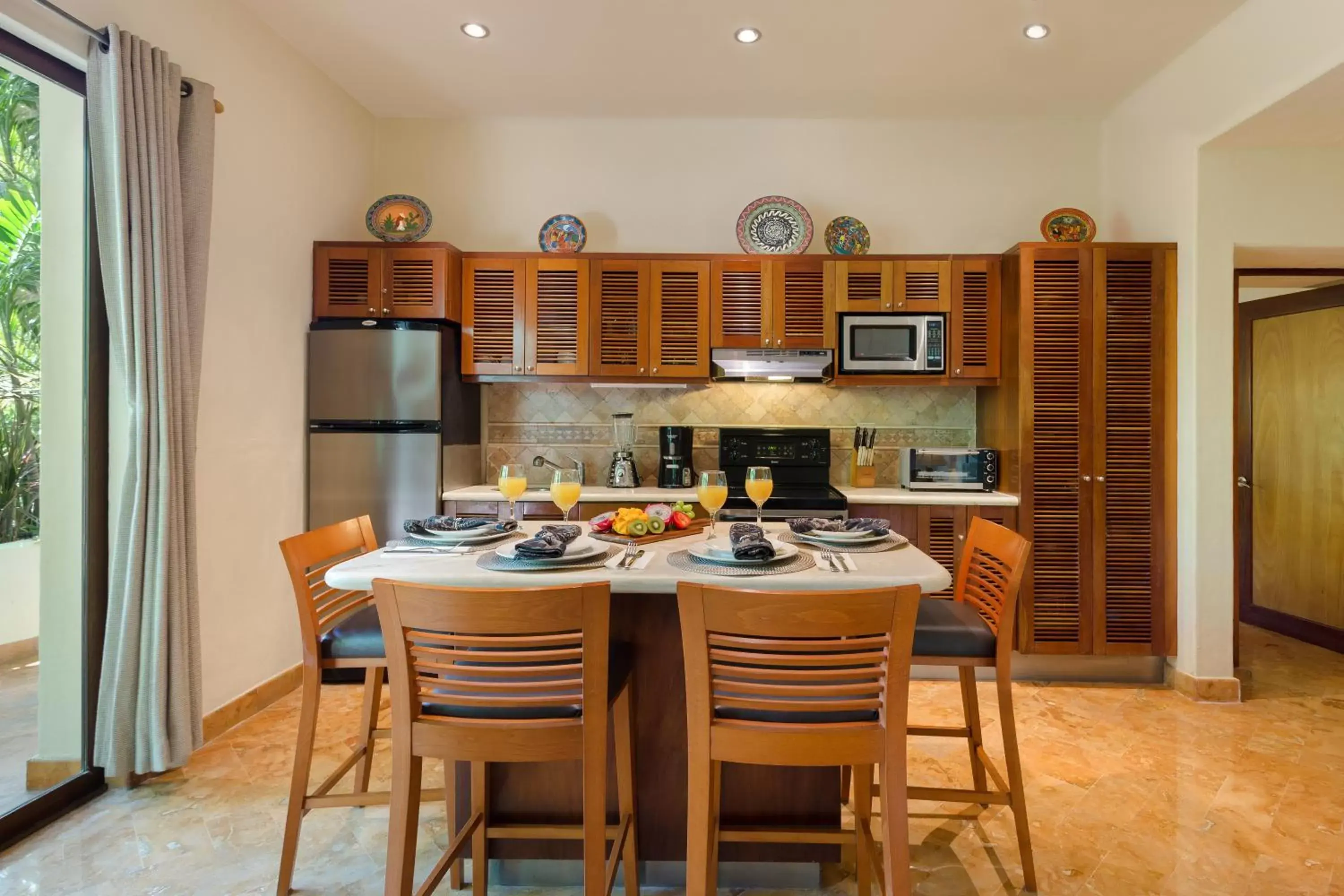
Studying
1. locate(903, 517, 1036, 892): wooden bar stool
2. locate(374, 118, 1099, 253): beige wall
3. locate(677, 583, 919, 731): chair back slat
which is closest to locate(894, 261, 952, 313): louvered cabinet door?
locate(374, 118, 1099, 253): beige wall

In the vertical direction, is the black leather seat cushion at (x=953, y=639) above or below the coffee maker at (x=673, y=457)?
below

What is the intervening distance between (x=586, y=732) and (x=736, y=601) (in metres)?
0.39

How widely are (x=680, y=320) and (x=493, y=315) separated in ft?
3.22

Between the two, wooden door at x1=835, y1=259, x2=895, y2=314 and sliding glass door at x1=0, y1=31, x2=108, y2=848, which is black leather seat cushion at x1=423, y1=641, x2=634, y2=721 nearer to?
sliding glass door at x1=0, y1=31, x2=108, y2=848

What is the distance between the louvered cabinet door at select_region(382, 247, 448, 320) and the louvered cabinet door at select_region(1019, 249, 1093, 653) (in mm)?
2864

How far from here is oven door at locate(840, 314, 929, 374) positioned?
366cm

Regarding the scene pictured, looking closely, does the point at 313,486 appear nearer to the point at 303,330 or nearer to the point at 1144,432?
the point at 303,330

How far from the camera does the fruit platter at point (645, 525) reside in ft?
6.41

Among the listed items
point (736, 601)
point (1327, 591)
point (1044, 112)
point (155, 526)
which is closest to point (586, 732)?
point (736, 601)

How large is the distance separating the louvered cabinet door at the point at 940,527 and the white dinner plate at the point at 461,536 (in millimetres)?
2274

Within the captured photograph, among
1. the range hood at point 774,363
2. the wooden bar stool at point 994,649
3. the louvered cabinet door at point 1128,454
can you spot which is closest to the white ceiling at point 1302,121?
the louvered cabinet door at point 1128,454

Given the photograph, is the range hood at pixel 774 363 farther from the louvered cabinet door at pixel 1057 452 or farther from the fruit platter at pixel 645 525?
the fruit platter at pixel 645 525

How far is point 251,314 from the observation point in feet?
9.84

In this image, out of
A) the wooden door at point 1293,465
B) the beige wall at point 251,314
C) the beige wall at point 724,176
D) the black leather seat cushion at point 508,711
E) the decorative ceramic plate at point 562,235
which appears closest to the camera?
the black leather seat cushion at point 508,711
